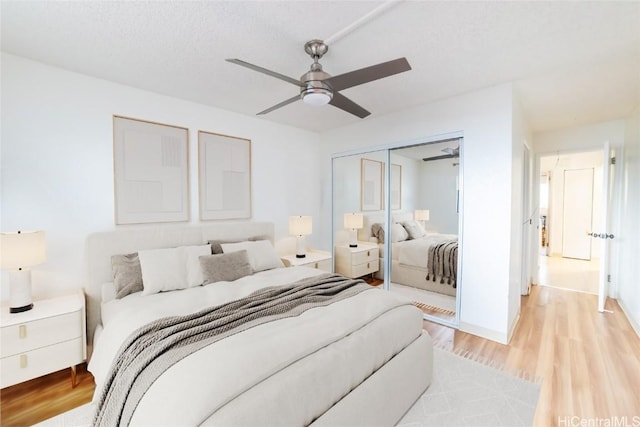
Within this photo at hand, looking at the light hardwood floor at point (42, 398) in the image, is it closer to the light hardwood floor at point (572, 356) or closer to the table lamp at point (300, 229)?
the table lamp at point (300, 229)

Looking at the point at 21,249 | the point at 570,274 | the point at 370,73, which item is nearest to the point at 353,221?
the point at 370,73

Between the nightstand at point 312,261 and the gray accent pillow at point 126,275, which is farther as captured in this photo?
the nightstand at point 312,261

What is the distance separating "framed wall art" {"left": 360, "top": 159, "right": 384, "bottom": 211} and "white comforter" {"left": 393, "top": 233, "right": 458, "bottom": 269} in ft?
2.03

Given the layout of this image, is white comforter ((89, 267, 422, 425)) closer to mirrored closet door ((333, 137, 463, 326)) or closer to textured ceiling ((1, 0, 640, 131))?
mirrored closet door ((333, 137, 463, 326))

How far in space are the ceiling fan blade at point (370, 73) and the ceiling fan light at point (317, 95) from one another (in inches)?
2.6

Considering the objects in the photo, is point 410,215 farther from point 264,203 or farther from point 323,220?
point 264,203

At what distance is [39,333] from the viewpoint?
1943 millimetres

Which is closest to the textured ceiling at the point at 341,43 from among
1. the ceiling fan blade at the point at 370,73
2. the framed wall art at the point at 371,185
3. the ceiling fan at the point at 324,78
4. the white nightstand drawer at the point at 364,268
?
the ceiling fan at the point at 324,78

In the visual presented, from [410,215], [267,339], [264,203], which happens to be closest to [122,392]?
[267,339]

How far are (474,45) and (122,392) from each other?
3023mm

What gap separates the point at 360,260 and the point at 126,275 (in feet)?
9.67

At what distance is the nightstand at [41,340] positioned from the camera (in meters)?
1.84

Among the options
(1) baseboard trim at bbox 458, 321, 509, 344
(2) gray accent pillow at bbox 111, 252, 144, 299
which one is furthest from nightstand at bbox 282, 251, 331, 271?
(1) baseboard trim at bbox 458, 321, 509, 344

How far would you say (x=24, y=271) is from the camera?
6.68 ft
